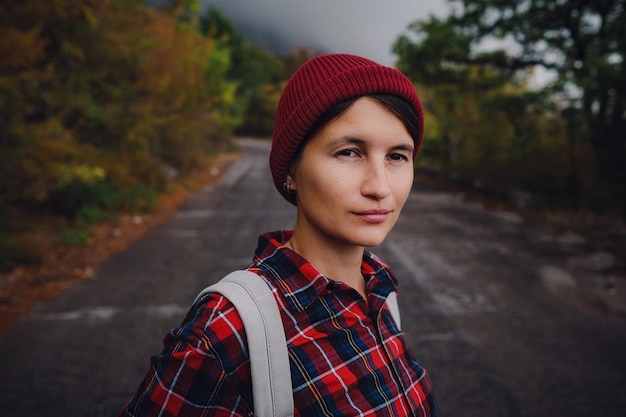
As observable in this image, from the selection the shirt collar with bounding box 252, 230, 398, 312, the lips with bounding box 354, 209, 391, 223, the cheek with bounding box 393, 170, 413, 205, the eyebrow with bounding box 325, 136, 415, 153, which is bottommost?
the shirt collar with bounding box 252, 230, 398, 312

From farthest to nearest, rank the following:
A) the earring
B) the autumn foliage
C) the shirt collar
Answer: the autumn foliage
the earring
the shirt collar

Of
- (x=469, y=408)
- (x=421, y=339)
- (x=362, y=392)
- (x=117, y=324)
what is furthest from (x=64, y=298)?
(x=362, y=392)

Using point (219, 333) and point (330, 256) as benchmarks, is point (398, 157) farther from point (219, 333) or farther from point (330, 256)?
point (219, 333)

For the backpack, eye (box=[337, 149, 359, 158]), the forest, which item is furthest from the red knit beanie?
the forest

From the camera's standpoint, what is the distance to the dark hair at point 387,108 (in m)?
1.16

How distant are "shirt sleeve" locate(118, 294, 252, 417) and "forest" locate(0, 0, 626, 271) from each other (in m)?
5.85

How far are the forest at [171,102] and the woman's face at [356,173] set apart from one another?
5863 millimetres

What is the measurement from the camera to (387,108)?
1204mm

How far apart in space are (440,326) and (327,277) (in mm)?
3380

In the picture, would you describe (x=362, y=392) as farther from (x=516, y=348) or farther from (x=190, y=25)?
(x=190, y=25)

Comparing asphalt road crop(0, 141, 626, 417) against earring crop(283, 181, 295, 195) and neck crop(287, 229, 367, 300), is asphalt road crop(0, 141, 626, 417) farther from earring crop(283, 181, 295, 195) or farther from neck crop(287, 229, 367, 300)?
earring crop(283, 181, 295, 195)

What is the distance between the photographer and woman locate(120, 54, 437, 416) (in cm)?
96

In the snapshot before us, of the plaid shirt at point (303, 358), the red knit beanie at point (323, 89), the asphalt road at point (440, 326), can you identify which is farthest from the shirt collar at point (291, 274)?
the asphalt road at point (440, 326)

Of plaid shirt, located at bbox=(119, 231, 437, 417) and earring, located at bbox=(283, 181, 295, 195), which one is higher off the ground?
earring, located at bbox=(283, 181, 295, 195)
